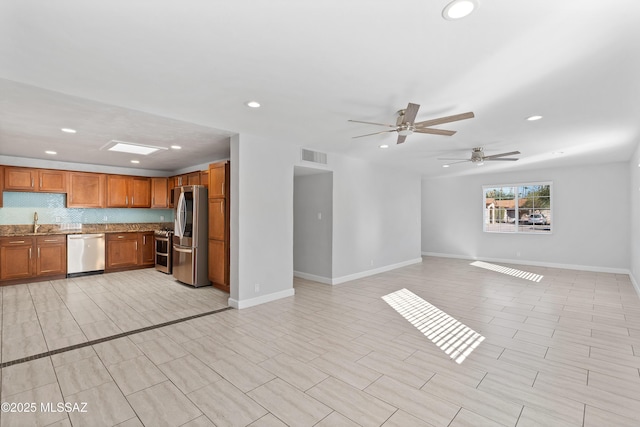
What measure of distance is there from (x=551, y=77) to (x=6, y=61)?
4.54m

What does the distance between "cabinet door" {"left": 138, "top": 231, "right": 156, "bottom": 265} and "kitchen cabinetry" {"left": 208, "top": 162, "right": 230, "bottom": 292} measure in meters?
2.83

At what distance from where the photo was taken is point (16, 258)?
5.69m

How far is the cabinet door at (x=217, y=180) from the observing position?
514cm

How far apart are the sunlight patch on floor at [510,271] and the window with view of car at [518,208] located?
1.16m

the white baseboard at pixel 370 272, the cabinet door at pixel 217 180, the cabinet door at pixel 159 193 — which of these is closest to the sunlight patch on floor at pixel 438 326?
the white baseboard at pixel 370 272

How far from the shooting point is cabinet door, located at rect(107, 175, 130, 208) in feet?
23.2

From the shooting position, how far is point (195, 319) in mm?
3986

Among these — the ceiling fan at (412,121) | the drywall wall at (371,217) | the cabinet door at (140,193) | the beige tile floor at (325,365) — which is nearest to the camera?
the beige tile floor at (325,365)

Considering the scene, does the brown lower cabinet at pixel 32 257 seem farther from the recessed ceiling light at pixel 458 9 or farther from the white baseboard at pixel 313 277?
the recessed ceiling light at pixel 458 9

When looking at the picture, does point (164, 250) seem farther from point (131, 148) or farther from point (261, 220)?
point (261, 220)

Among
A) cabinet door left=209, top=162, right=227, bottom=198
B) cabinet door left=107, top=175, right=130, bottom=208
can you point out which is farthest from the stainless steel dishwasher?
cabinet door left=209, top=162, right=227, bottom=198

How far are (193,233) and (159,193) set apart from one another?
2.98 m

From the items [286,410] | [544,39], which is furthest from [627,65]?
[286,410]

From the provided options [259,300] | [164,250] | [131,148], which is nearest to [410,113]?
[259,300]
